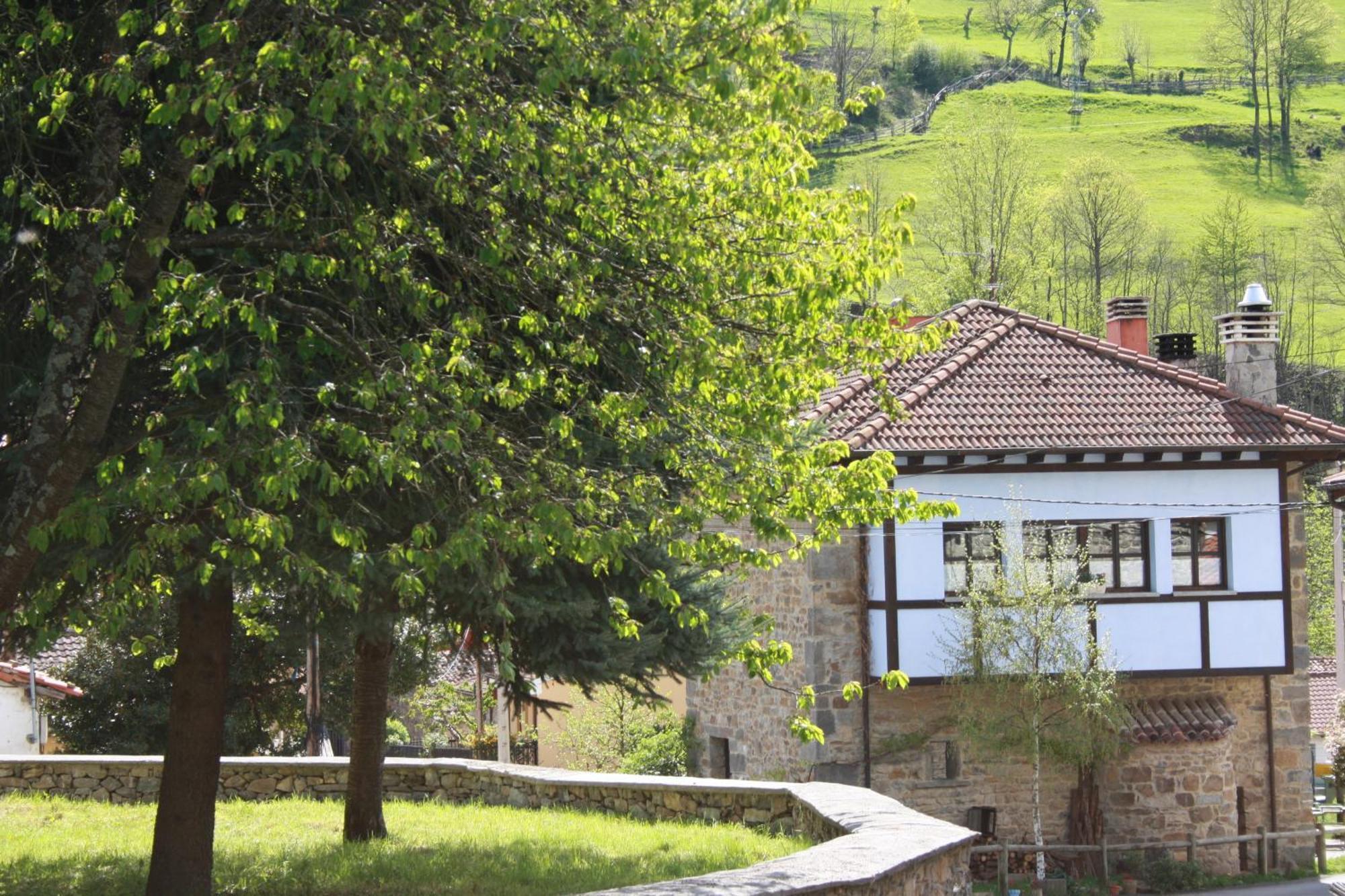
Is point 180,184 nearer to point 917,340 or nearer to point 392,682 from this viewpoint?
point 917,340

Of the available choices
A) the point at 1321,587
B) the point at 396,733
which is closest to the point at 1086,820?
the point at 396,733

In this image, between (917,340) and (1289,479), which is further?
(1289,479)

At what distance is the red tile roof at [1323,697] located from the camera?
1563 inches

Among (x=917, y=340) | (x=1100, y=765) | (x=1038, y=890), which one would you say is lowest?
(x=1038, y=890)

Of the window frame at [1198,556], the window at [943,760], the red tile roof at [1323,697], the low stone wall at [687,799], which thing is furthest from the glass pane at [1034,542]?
the red tile roof at [1323,697]

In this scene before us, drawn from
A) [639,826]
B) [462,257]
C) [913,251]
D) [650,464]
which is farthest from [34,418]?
[913,251]

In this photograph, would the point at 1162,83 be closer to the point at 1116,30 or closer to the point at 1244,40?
the point at 1244,40

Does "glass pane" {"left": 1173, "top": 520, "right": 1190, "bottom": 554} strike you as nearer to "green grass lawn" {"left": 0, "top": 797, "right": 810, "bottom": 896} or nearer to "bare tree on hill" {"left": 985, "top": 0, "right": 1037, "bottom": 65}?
"green grass lawn" {"left": 0, "top": 797, "right": 810, "bottom": 896}

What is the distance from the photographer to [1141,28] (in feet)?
388

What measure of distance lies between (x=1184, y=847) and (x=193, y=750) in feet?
56.4

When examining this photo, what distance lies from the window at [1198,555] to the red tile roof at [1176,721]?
67.8 inches

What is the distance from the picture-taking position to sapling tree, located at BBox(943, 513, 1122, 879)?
21.9 m

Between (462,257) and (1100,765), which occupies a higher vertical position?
(462,257)

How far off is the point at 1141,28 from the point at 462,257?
11997 cm
